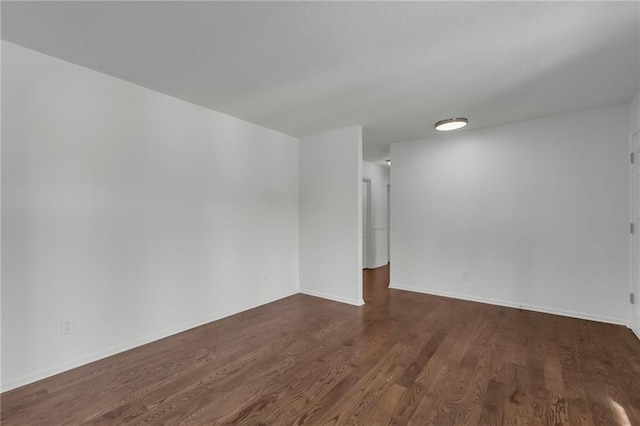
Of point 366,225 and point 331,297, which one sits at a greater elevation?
point 366,225

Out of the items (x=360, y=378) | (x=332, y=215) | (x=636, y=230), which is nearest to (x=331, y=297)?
(x=332, y=215)

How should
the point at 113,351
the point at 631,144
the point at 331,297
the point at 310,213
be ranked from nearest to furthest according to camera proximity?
the point at 113,351, the point at 631,144, the point at 331,297, the point at 310,213

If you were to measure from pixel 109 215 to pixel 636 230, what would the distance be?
5377 millimetres

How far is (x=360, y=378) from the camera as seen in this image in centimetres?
222

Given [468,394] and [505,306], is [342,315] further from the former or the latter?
[505,306]

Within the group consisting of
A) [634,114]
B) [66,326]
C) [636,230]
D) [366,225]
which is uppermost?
[634,114]

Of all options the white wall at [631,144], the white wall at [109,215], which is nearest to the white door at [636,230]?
the white wall at [631,144]

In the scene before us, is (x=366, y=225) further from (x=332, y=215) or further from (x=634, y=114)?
(x=634, y=114)

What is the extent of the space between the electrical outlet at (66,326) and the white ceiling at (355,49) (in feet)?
7.10

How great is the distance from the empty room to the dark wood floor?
0.06 feet

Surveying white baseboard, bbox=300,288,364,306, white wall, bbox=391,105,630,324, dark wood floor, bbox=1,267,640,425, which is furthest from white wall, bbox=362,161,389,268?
dark wood floor, bbox=1,267,640,425

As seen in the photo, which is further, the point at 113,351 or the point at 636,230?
the point at 636,230

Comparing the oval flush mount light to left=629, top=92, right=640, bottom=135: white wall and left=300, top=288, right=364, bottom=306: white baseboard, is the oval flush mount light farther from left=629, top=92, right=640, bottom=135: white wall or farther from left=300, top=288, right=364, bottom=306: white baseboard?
left=300, top=288, right=364, bottom=306: white baseboard

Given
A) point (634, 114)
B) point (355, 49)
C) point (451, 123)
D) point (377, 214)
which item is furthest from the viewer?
point (377, 214)
